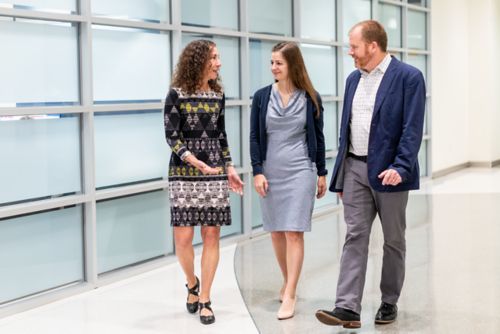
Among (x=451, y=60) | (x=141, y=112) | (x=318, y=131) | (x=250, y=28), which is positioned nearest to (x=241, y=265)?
(x=141, y=112)

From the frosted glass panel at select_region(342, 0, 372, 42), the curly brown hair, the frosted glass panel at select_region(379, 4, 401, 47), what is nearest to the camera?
the curly brown hair

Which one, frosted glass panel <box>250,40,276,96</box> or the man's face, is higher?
frosted glass panel <box>250,40,276,96</box>

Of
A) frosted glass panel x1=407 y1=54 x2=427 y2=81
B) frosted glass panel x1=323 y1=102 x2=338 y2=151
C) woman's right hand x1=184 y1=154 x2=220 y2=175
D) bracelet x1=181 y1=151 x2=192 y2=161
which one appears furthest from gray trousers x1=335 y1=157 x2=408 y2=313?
frosted glass panel x1=407 y1=54 x2=427 y2=81

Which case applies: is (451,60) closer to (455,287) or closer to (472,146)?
(472,146)

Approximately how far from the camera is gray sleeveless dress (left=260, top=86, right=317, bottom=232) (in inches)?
196

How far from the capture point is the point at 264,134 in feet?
16.6

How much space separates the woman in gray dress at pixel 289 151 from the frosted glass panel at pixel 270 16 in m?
2.83

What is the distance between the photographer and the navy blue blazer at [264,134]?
16.4 ft

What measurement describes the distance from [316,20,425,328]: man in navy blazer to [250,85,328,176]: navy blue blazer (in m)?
0.34

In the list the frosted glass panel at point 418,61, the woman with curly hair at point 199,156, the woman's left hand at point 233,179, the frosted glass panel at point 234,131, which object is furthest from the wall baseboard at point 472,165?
the woman with curly hair at point 199,156

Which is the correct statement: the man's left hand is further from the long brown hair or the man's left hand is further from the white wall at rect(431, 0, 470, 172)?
the white wall at rect(431, 0, 470, 172)

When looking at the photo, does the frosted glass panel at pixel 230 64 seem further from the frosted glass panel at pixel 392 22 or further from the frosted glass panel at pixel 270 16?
the frosted glass panel at pixel 392 22

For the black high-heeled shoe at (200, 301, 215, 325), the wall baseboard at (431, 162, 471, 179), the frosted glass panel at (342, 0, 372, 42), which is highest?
the frosted glass panel at (342, 0, 372, 42)

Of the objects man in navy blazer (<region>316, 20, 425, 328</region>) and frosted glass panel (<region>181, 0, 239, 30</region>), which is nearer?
man in navy blazer (<region>316, 20, 425, 328</region>)
